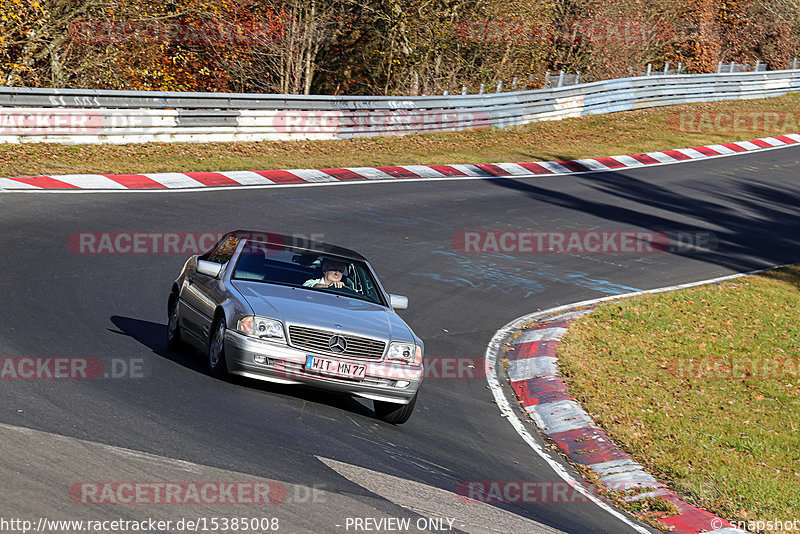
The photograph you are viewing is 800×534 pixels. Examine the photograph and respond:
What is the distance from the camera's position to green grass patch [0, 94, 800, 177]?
19.8 meters

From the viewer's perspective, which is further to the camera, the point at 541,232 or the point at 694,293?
the point at 541,232

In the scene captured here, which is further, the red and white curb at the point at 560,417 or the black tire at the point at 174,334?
the black tire at the point at 174,334

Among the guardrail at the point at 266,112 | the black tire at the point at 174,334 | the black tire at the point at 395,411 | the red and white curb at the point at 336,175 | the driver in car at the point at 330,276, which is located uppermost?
the guardrail at the point at 266,112

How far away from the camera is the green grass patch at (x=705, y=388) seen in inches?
357

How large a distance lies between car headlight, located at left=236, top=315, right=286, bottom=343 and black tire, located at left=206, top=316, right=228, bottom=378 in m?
0.24

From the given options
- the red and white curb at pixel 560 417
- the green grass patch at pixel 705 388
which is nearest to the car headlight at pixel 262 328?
the red and white curb at pixel 560 417

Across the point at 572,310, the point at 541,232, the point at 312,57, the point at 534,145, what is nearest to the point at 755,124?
the point at 534,145

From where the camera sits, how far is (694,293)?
16.2 metres

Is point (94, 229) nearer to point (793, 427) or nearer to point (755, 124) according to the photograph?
point (793, 427)

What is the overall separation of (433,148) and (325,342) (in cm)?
1876

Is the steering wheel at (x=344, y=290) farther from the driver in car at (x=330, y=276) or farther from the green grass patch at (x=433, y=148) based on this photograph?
the green grass patch at (x=433, y=148)

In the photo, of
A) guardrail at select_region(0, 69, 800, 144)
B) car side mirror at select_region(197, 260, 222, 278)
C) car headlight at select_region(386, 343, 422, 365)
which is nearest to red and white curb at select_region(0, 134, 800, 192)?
guardrail at select_region(0, 69, 800, 144)

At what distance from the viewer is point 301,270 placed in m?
9.65

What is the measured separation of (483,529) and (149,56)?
83.5 ft
